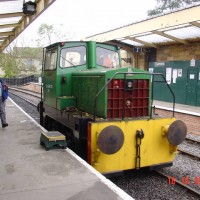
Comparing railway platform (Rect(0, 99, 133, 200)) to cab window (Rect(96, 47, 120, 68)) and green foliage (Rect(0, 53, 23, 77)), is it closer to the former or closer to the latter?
cab window (Rect(96, 47, 120, 68))

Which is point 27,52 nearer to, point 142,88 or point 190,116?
point 190,116

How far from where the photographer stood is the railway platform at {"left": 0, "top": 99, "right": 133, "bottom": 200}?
3885 mm

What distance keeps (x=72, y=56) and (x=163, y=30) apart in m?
8.64

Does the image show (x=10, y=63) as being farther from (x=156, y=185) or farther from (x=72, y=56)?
(x=156, y=185)

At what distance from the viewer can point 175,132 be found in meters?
5.66

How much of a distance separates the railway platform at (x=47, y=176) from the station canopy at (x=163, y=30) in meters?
9.02

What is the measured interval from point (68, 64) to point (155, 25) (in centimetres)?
860

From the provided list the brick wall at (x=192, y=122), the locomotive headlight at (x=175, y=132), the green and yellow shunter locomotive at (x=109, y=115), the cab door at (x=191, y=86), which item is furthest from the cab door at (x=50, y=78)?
the cab door at (x=191, y=86)

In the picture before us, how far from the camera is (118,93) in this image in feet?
18.9

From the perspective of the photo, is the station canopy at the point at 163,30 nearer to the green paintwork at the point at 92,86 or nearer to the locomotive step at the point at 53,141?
the green paintwork at the point at 92,86

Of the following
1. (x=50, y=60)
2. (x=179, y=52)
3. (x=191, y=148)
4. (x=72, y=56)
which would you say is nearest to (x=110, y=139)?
(x=72, y=56)

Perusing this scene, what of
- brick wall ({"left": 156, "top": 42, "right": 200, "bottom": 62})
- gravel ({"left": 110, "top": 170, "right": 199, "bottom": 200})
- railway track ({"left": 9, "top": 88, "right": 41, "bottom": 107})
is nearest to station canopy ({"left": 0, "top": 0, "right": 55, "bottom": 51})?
gravel ({"left": 110, "top": 170, "right": 199, "bottom": 200})

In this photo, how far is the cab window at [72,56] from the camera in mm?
6906

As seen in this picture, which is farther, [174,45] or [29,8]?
[174,45]
